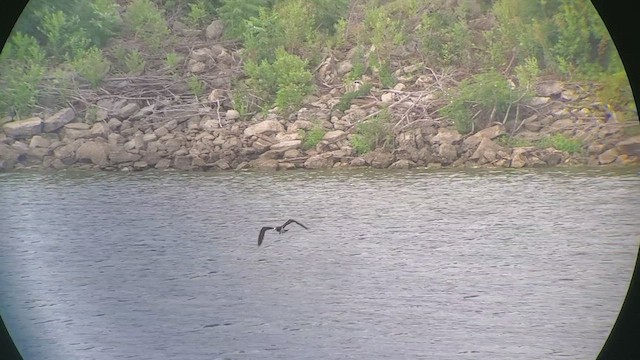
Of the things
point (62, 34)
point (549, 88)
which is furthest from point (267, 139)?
point (549, 88)

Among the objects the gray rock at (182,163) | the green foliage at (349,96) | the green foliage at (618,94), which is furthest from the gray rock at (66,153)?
the green foliage at (618,94)

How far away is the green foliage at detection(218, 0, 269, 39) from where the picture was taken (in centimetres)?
255

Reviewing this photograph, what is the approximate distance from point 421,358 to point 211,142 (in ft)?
3.40

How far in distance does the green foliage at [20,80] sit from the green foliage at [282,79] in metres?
0.70

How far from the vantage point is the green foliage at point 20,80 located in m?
2.52

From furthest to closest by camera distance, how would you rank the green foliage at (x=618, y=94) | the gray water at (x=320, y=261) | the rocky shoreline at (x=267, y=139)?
the rocky shoreline at (x=267, y=139) → the gray water at (x=320, y=261) → the green foliage at (x=618, y=94)

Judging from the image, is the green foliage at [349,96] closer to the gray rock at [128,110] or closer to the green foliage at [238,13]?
the green foliage at [238,13]

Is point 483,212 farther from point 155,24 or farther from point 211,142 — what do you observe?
point 155,24

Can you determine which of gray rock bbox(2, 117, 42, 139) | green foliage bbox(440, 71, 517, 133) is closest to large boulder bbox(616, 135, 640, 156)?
green foliage bbox(440, 71, 517, 133)

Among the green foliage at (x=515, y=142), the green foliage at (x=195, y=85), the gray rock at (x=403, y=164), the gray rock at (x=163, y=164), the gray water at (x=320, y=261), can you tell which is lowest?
the gray water at (x=320, y=261)

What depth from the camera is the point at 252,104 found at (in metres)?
2.65

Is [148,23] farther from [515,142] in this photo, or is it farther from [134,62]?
[515,142]

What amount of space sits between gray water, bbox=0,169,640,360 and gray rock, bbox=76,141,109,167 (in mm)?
56

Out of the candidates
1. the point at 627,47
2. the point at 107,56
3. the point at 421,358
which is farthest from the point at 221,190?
the point at 627,47
